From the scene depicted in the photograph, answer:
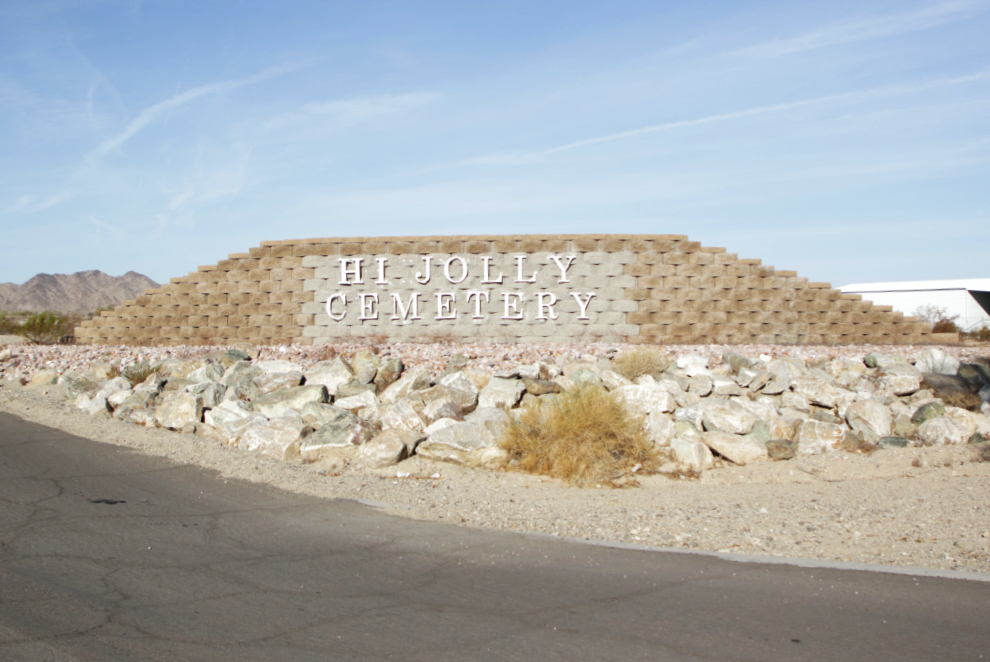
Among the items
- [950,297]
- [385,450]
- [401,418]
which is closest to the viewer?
[385,450]

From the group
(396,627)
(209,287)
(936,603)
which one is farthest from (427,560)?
(209,287)

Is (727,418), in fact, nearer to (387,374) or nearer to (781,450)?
(781,450)

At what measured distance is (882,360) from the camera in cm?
1379

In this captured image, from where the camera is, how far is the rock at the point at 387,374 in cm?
1365

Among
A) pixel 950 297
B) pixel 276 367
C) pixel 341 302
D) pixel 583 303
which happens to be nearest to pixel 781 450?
pixel 583 303

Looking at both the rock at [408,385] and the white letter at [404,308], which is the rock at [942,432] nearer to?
the rock at [408,385]

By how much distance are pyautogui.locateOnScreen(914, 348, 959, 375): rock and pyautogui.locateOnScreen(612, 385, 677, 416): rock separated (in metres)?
4.80

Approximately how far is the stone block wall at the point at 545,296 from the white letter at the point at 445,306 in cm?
2

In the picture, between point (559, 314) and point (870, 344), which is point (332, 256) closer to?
point (559, 314)

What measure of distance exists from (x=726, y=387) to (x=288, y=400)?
7048 mm

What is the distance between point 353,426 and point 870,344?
1323 cm

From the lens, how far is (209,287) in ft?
64.6

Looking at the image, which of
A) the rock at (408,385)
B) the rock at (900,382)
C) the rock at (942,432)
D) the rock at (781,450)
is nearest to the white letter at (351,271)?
the rock at (408,385)

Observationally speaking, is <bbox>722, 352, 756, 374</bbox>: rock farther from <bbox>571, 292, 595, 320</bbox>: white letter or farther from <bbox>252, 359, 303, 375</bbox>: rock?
<bbox>252, 359, 303, 375</bbox>: rock
